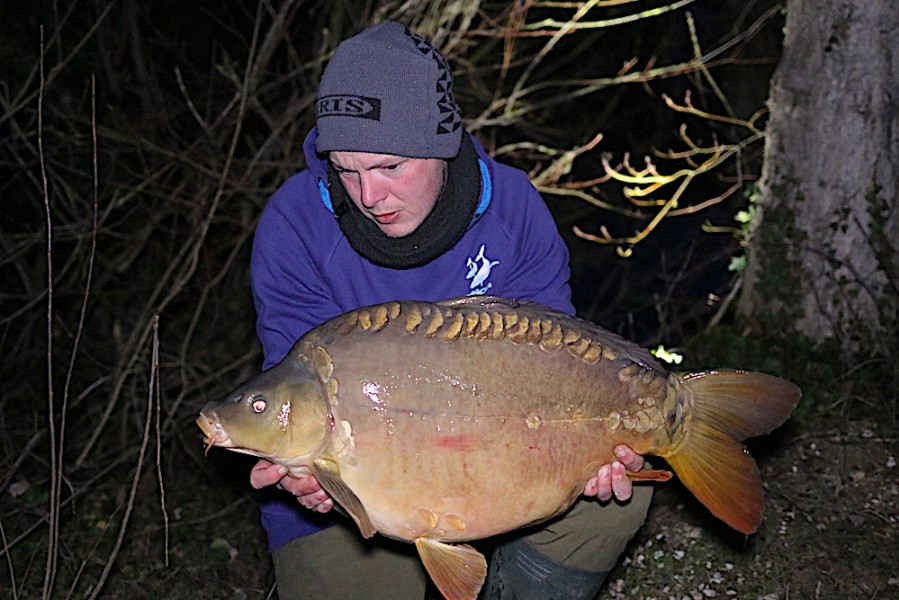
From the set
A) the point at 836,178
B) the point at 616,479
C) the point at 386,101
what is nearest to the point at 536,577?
the point at 616,479

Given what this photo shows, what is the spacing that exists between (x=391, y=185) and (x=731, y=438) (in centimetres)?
81

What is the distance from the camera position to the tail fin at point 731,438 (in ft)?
Result: 6.16

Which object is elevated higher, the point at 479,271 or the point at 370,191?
the point at 370,191

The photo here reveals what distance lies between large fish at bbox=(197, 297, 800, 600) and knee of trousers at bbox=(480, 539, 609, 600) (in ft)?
1.15

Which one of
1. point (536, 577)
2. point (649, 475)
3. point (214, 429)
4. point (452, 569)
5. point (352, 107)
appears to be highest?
point (352, 107)

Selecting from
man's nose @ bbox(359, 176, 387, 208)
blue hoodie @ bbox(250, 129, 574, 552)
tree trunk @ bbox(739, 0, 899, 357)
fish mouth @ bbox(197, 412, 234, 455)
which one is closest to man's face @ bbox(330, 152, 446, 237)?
man's nose @ bbox(359, 176, 387, 208)

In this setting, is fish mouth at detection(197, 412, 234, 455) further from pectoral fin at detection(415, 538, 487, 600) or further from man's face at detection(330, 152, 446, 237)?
man's face at detection(330, 152, 446, 237)

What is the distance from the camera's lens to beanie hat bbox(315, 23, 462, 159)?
1.98m

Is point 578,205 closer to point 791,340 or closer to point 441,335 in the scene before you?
point 791,340

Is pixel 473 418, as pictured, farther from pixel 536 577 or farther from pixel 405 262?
pixel 536 577

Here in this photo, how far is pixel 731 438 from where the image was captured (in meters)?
1.89

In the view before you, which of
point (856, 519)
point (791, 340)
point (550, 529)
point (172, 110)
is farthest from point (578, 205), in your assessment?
point (550, 529)

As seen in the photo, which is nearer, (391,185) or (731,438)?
(731,438)

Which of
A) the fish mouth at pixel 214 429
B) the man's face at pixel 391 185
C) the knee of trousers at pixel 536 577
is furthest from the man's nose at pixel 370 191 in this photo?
the knee of trousers at pixel 536 577
